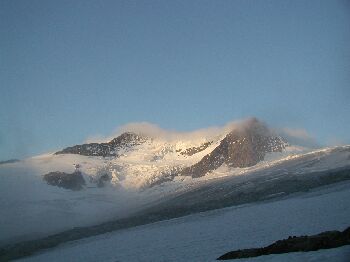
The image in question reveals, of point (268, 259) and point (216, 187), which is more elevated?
point (216, 187)

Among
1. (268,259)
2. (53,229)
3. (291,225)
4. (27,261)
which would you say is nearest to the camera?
(268,259)

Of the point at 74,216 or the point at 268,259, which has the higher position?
the point at 74,216

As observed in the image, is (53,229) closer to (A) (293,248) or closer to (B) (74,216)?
(B) (74,216)

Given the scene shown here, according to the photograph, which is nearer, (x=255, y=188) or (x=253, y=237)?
(x=253, y=237)

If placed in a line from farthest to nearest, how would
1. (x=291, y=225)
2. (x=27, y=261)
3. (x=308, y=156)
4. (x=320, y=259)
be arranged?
(x=308, y=156), (x=27, y=261), (x=291, y=225), (x=320, y=259)

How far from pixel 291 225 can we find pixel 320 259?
2354cm

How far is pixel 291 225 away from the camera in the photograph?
43719mm

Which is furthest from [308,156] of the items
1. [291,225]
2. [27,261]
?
[291,225]

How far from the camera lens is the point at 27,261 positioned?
3127 inches

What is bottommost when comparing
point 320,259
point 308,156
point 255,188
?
point 320,259

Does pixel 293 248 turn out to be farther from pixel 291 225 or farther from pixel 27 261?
pixel 27 261

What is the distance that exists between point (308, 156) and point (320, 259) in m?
173

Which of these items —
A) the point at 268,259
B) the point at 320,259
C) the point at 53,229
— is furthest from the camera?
the point at 53,229

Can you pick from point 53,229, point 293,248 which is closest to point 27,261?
point 293,248
